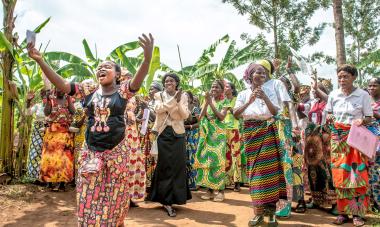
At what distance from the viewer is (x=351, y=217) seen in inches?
199

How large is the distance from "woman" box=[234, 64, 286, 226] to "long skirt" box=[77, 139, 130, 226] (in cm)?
179

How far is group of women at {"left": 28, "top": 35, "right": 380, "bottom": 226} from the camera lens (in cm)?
330

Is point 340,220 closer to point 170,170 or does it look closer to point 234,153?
point 170,170

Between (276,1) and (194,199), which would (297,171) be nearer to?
(194,199)

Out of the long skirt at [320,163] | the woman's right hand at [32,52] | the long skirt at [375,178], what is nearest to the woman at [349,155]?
the long skirt at [320,163]

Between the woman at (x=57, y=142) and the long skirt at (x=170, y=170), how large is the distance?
1.91m

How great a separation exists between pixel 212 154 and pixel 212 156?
0.12 ft

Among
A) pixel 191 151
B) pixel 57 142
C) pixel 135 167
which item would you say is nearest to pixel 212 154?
pixel 191 151

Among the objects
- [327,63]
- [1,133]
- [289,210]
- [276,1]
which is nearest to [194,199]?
[289,210]

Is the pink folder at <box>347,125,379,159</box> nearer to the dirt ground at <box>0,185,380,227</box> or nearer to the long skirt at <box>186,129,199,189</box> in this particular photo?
the dirt ground at <box>0,185,380,227</box>

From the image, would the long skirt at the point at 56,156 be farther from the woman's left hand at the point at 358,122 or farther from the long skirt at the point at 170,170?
the woman's left hand at the point at 358,122

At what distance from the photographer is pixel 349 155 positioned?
15.8 feet

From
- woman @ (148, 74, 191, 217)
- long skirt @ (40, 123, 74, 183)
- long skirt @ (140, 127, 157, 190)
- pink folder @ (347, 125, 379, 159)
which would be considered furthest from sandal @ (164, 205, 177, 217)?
pink folder @ (347, 125, 379, 159)

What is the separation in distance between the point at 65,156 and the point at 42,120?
1.01m
